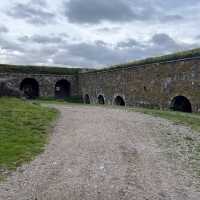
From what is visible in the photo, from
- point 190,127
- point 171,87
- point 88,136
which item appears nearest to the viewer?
point 88,136

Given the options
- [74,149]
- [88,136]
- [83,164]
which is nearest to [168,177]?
[83,164]

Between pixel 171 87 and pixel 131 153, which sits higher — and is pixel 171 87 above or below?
above

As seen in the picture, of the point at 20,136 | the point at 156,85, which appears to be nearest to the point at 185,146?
the point at 20,136

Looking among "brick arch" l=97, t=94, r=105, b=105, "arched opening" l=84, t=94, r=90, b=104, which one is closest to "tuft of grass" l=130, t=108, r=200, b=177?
"brick arch" l=97, t=94, r=105, b=105

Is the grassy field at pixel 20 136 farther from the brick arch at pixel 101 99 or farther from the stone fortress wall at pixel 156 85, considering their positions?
the brick arch at pixel 101 99

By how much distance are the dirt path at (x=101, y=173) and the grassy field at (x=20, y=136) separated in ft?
1.00

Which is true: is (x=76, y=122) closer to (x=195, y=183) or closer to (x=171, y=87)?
(x=195, y=183)

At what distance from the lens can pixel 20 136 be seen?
349 inches

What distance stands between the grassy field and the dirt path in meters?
0.30

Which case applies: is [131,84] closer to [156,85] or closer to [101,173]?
[156,85]

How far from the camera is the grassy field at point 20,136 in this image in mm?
6734

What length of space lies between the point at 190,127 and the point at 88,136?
3854 millimetres

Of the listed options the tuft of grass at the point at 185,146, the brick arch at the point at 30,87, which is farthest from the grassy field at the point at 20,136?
the brick arch at the point at 30,87

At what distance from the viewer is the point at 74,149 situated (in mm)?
7621
